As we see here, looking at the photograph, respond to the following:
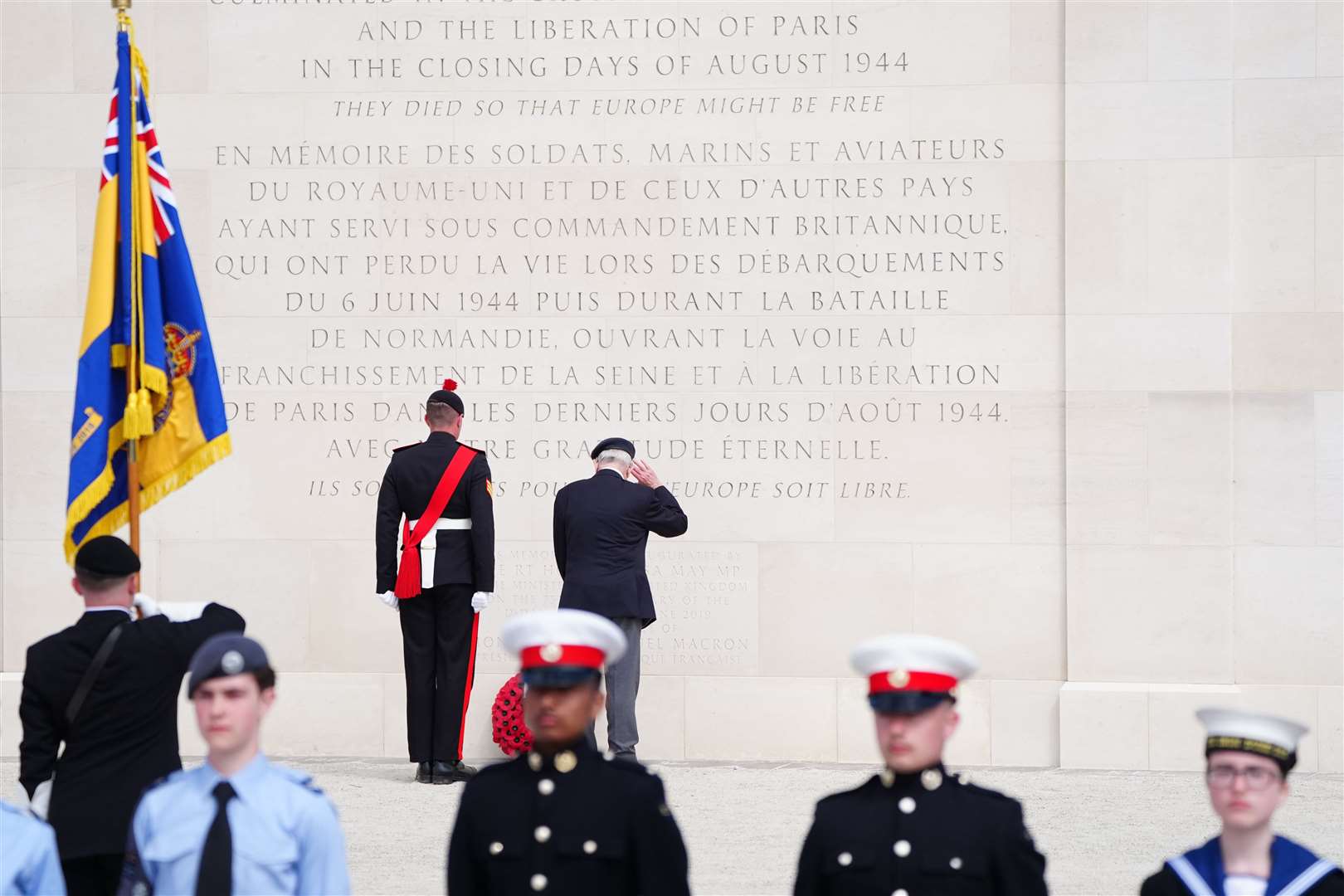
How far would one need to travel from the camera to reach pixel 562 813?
3.63 meters

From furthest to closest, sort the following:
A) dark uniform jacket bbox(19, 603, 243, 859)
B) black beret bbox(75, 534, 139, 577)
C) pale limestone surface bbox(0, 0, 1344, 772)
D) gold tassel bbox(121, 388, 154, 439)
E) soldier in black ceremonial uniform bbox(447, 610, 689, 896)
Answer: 1. pale limestone surface bbox(0, 0, 1344, 772)
2. gold tassel bbox(121, 388, 154, 439)
3. black beret bbox(75, 534, 139, 577)
4. dark uniform jacket bbox(19, 603, 243, 859)
5. soldier in black ceremonial uniform bbox(447, 610, 689, 896)

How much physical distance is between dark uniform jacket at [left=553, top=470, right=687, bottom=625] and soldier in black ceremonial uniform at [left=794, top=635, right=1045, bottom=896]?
5686 millimetres

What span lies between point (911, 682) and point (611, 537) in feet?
19.0

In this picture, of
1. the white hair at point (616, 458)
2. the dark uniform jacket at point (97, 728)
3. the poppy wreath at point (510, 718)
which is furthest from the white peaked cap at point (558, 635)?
the white hair at point (616, 458)

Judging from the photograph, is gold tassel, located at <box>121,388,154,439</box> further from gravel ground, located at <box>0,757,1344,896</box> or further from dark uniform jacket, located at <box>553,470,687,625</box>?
dark uniform jacket, located at <box>553,470,687,625</box>

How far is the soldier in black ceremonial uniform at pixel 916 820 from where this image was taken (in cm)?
356

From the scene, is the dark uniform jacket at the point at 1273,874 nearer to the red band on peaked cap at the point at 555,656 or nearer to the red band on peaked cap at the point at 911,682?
the red band on peaked cap at the point at 911,682

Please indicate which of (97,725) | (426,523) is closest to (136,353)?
(97,725)

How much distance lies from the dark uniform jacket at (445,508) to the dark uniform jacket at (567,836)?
5.56 metres

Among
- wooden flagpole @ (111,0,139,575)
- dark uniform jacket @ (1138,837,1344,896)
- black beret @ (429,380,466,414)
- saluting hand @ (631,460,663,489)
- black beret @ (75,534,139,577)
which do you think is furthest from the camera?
saluting hand @ (631,460,663,489)

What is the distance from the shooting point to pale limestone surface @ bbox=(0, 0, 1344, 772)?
999 cm

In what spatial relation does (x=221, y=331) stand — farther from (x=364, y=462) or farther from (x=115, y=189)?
(x=115, y=189)

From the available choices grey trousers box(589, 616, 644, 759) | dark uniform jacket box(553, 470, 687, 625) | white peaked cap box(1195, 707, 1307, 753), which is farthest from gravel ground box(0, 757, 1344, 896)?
white peaked cap box(1195, 707, 1307, 753)

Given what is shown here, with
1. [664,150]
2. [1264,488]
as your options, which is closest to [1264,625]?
[1264,488]
